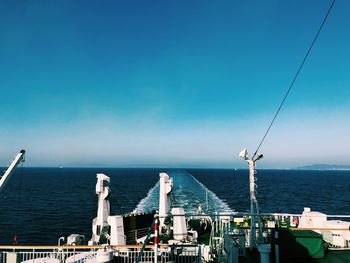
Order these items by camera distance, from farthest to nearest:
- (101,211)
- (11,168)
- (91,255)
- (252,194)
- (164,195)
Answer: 1. (164,195)
2. (101,211)
3. (11,168)
4. (91,255)
5. (252,194)

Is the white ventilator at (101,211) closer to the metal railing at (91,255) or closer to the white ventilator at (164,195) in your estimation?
the white ventilator at (164,195)

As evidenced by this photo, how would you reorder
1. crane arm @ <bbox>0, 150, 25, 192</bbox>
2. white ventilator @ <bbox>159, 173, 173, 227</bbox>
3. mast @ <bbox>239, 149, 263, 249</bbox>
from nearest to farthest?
mast @ <bbox>239, 149, 263, 249</bbox> < crane arm @ <bbox>0, 150, 25, 192</bbox> < white ventilator @ <bbox>159, 173, 173, 227</bbox>

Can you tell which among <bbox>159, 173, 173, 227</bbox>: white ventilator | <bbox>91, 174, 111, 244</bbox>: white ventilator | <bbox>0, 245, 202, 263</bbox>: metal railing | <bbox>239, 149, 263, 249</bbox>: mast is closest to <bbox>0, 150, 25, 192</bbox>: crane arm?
<bbox>0, 245, 202, 263</bbox>: metal railing

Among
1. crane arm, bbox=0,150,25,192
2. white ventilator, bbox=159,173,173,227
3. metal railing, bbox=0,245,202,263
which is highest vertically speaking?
crane arm, bbox=0,150,25,192

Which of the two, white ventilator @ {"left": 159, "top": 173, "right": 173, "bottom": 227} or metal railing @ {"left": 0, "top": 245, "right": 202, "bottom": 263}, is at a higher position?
white ventilator @ {"left": 159, "top": 173, "right": 173, "bottom": 227}

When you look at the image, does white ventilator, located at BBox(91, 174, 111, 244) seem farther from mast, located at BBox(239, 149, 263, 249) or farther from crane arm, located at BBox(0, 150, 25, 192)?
mast, located at BBox(239, 149, 263, 249)

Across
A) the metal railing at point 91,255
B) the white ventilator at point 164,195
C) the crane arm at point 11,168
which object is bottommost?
the metal railing at point 91,255

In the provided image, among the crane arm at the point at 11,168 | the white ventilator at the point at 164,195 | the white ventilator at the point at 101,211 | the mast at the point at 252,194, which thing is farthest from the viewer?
the white ventilator at the point at 164,195

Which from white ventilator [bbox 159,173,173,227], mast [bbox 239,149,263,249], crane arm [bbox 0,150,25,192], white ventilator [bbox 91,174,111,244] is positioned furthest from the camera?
white ventilator [bbox 159,173,173,227]

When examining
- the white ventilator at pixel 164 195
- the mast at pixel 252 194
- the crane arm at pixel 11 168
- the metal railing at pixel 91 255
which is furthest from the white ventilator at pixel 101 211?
the mast at pixel 252 194

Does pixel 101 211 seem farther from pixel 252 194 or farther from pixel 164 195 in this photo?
pixel 252 194

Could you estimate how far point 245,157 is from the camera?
40.1ft

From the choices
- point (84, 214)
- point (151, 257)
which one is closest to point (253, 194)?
point (151, 257)

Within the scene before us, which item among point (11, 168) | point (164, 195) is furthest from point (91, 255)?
point (164, 195)
